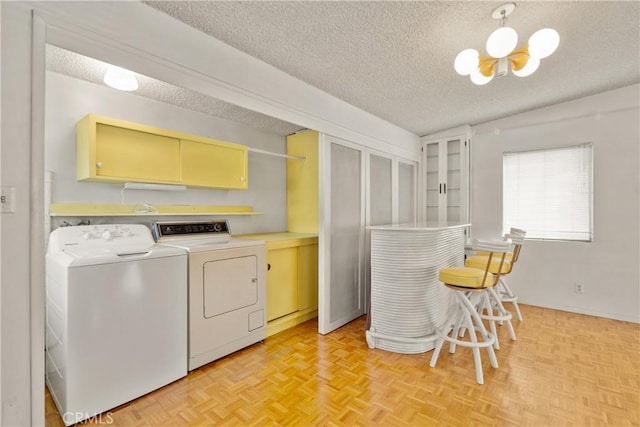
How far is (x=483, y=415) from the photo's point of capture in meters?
1.78

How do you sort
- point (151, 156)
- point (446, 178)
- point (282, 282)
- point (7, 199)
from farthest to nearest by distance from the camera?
point (446, 178) → point (282, 282) → point (151, 156) → point (7, 199)

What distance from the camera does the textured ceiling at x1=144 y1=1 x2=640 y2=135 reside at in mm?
1844

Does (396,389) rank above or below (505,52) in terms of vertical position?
below

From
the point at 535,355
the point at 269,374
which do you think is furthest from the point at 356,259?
the point at 535,355

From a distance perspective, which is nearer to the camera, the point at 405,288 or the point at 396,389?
the point at 396,389

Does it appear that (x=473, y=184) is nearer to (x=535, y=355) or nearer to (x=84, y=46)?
(x=535, y=355)

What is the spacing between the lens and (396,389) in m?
2.04

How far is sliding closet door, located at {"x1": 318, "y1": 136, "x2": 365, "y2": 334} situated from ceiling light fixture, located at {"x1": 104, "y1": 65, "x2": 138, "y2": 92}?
161 centimetres

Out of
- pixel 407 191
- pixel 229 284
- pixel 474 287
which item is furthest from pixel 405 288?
pixel 407 191

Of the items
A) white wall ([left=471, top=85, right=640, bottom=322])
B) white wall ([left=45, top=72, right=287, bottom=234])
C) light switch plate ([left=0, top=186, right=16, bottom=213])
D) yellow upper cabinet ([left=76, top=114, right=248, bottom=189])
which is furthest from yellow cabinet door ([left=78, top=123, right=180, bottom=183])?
white wall ([left=471, top=85, right=640, bottom=322])

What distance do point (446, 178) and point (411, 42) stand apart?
8.76ft

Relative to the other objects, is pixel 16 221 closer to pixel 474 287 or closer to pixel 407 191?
pixel 474 287

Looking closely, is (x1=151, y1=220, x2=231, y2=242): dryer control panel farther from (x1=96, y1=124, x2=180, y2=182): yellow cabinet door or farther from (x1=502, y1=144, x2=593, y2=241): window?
(x1=502, y1=144, x2=593, y2=241): window

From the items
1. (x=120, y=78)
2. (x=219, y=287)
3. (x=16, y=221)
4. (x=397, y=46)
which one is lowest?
(x=219, y=287)
